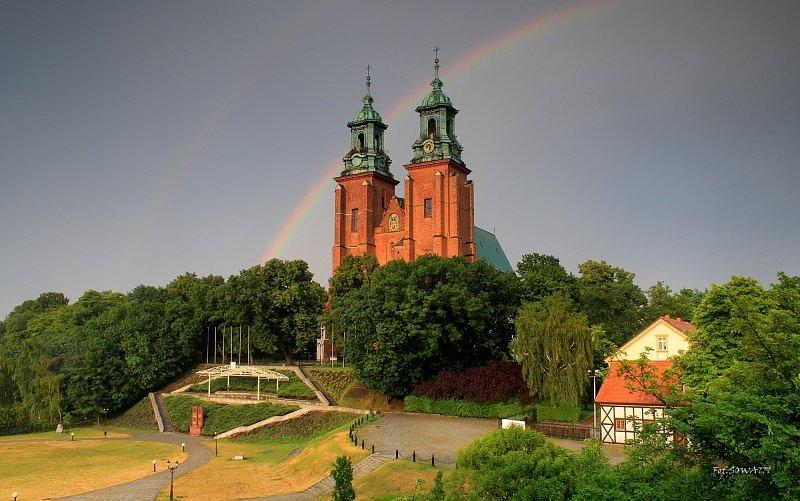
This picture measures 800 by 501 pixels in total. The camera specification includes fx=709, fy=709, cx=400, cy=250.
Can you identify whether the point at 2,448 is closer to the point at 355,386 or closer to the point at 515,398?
the point at 355,386

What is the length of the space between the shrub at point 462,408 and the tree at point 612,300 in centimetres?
1175

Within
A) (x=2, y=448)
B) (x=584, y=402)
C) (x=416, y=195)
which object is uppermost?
(x=416, y=195)

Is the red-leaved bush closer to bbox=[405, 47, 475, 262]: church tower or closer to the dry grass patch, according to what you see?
the dry grass patch

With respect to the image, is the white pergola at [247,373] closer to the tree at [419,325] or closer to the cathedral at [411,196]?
the tree at [419,325]

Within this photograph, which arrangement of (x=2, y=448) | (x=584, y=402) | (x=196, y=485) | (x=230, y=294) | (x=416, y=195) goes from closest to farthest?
1. (x=196, y=485)
2. (x=584, y=402)
3. (x=2, y=448)
4. (x=230, y=294)
5. (x=416, y=195)

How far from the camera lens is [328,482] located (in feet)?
104

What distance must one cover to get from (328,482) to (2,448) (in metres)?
28.0

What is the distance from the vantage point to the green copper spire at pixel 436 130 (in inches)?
3110

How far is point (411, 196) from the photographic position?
78875 mm

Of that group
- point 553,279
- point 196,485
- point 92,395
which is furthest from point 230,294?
point 196,485

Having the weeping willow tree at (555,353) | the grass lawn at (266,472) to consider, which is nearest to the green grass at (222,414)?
the grass lawn at (266,472)

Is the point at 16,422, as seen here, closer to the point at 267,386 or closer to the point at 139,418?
the point at 139,418

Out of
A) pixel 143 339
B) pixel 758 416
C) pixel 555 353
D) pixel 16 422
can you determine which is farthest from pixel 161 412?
pixel 758 416

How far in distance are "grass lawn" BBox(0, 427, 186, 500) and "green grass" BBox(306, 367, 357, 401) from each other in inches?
579
